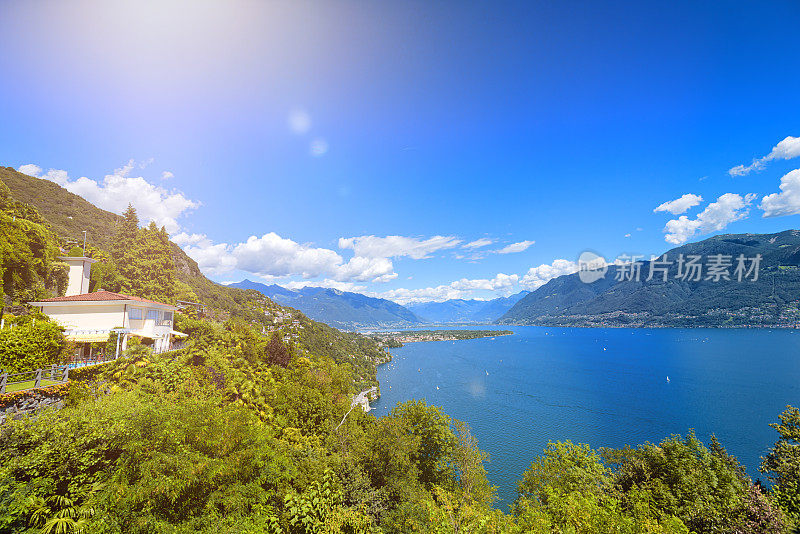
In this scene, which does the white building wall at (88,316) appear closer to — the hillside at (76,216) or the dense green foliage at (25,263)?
the dense green foliage at (25,263)

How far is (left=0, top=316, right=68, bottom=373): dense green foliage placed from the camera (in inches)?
565

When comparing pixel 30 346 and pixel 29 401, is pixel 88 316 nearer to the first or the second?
pixel 30 346

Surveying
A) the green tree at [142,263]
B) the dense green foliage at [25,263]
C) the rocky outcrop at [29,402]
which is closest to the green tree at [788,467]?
the rocky outcrop at [29,402]

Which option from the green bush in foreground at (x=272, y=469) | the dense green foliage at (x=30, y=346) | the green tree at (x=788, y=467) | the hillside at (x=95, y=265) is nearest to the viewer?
the green bush in foreground at (x=272, y=469)

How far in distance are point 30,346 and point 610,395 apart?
93153 mm

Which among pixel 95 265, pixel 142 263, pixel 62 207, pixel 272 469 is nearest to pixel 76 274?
pixel 95 265

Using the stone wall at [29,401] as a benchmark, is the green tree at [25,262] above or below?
above

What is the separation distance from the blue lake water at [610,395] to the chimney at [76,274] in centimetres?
4529

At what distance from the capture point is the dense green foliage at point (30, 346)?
47.1ft

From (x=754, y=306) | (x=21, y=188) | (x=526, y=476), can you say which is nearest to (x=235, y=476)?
(x=526, y=476)

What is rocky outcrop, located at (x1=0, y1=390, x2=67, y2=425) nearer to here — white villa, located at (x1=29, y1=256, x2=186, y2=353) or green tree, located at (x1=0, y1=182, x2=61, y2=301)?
white villa, located at (x1=29, y1=256, x2=186, y2=353)

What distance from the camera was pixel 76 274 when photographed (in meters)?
25.1

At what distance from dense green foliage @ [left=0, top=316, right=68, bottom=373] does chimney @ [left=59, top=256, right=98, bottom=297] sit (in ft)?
30.0

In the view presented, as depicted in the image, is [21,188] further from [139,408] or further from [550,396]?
[550,396]
